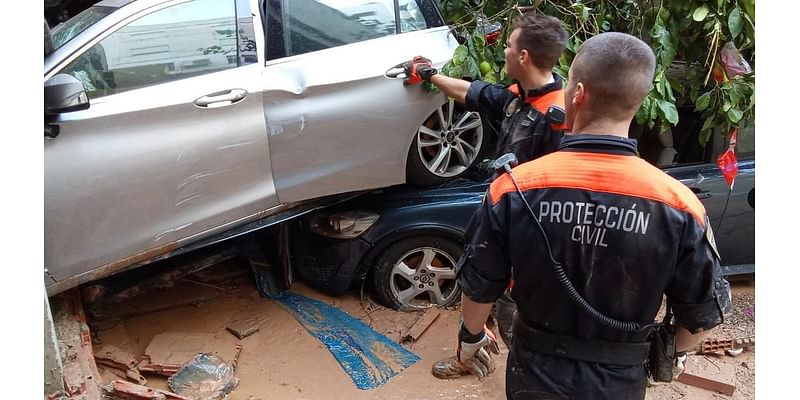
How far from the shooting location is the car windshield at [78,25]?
10.2ft

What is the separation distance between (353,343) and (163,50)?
1951 mm

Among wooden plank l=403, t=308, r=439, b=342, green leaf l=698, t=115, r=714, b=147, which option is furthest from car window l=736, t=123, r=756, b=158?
wooden plank l=403, t=308, r=439, b=342

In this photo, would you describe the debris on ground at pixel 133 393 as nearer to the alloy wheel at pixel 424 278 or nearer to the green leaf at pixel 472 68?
the alloy wheel at pixel 424 278

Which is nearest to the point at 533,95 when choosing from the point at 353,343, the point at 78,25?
the point at 353,343

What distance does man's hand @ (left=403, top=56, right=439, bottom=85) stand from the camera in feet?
11.9

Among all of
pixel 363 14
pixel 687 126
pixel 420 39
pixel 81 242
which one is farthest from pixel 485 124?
pixel 81 242

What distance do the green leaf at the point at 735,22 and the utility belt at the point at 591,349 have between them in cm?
213

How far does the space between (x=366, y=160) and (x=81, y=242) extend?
1.54 metres

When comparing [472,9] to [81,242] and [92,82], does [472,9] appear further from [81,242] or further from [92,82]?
[81,242]

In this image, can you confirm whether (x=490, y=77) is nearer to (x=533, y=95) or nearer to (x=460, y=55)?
(x=460, y=55)

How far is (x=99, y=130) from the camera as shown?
3.02 m

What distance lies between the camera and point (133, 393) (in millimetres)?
3135

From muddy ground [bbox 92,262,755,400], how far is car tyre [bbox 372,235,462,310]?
0.29ft

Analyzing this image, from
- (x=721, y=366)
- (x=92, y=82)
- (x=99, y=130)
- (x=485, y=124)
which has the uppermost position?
(x=92, y=82)
